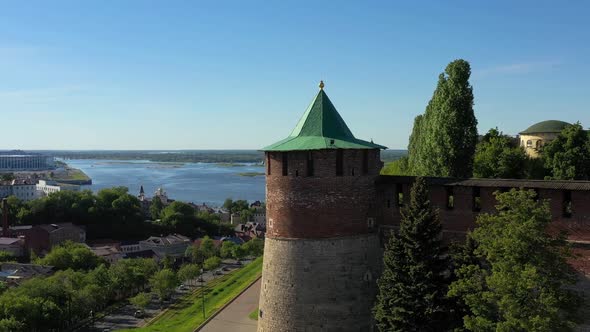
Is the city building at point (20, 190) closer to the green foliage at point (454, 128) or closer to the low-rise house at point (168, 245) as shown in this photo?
the low-rise house at point (168, 245)

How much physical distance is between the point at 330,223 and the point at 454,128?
11.0 m

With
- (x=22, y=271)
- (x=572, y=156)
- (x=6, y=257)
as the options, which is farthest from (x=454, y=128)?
(x=6, y=257)

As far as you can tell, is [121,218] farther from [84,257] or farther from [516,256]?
[516,256]

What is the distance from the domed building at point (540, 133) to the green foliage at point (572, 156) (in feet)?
26.2

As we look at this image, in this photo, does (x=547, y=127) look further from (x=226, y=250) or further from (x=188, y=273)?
(x=226, y=250)

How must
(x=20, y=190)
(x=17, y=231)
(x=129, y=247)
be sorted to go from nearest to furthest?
(x=129, y=247) < (x=17, y=231) < (x=20, y=190)

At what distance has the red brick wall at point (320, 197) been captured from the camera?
1831 cm

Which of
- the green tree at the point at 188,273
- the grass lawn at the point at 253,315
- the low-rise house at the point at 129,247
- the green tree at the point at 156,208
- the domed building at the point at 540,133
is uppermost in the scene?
the domed building at the point at 540,133

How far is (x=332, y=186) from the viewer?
18.3 m

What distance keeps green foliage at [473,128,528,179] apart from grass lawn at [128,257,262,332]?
17785 mm

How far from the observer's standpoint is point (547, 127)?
34812 millimetres

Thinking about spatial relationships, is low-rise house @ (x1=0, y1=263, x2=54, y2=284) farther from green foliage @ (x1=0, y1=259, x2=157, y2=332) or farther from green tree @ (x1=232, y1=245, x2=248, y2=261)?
green tree @ (x1=232, y1=245, x2=248, y2=261)

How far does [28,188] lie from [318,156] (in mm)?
126183

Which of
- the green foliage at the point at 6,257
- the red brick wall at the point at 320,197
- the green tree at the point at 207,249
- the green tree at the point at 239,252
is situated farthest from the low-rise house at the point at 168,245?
the red brick wall at the point at 320,197
